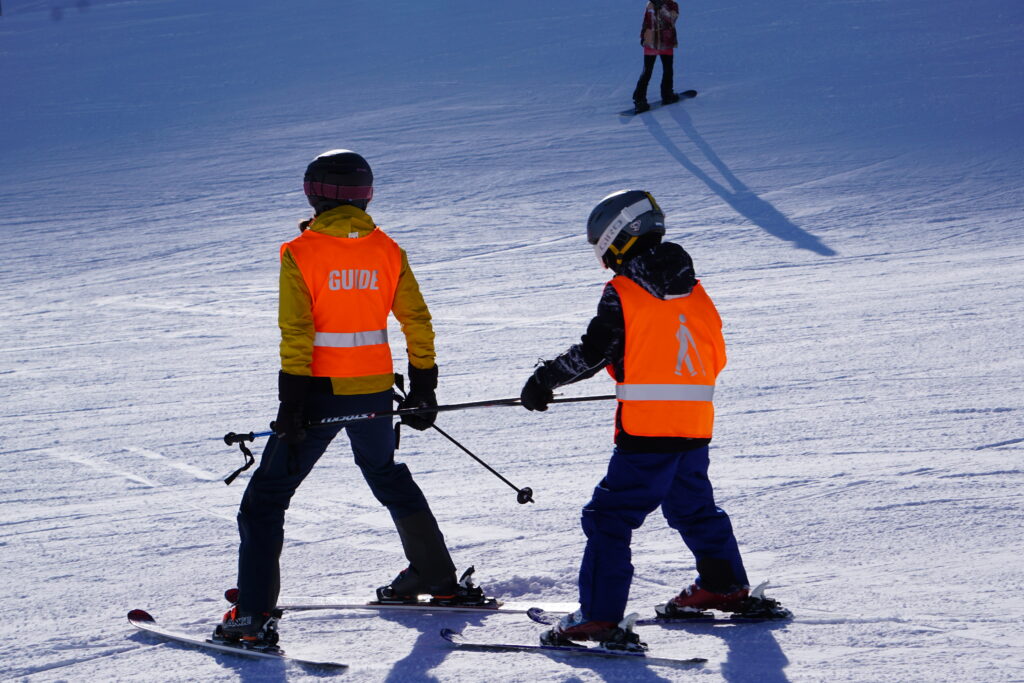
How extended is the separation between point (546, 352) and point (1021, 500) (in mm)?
3197

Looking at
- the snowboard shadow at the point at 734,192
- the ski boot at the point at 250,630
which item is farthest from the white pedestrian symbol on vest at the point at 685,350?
the snowboard shadow at the point at 734,192

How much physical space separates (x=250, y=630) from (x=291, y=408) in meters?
0.68

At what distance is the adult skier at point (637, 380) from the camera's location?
3232mm

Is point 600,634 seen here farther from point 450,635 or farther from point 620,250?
point 620,250

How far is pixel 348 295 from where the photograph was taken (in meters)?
3.43

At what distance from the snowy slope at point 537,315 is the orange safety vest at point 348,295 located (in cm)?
85

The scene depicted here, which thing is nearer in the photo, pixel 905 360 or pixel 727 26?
pixel 905 360

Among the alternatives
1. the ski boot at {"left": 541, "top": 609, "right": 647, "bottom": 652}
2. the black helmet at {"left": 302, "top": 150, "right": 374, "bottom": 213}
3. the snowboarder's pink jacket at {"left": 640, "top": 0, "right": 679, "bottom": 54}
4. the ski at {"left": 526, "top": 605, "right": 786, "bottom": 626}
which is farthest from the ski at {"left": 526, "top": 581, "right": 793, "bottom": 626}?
the snowboarder's pink jacket at {"left": 640, "top": 0, "right": 679, "bottom": 54}

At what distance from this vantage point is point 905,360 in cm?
628

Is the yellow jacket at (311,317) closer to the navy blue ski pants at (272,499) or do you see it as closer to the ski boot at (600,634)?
the navy blue ski pants at (272,499)

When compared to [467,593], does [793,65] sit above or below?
above

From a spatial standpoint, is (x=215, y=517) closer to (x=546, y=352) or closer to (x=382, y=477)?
(x=382, y=477)

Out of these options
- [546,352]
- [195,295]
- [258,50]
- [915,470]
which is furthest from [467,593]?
[258,50]

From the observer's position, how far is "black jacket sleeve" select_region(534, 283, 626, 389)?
10.6 feet
